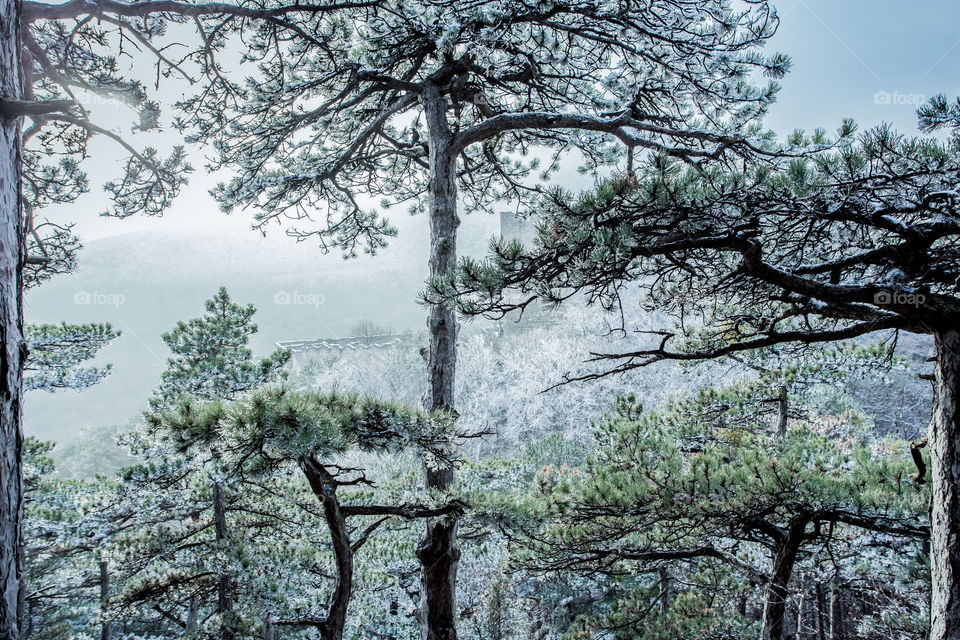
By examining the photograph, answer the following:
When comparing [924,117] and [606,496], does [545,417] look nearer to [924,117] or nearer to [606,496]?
[606,496]

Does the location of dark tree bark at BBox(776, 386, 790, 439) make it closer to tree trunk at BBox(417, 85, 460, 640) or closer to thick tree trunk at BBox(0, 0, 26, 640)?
tree trunk at BBox(417, 85, 460, 640)

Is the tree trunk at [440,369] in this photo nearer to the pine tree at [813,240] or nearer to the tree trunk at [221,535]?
the pine tree at [813,240]

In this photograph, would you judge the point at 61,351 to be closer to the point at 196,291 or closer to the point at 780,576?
the point at 780,576

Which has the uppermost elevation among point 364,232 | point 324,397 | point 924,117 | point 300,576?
point 364,232

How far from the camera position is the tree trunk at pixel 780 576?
3.23 m

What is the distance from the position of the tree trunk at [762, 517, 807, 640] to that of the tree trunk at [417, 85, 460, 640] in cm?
221

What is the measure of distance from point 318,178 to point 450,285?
2.68m

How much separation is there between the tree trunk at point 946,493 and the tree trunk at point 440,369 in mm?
2393

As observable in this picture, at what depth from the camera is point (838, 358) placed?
4.51 m

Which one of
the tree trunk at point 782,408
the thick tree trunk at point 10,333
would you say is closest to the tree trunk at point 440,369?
the thick tree trunk at point 10,333

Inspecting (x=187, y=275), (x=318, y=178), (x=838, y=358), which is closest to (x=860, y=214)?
(x=838, y=358)

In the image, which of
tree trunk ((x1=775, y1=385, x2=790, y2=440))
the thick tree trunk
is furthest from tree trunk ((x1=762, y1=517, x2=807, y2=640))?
the thick tree trunk

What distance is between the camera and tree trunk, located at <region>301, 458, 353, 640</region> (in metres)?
2.19

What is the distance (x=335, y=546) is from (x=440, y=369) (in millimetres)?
1511
